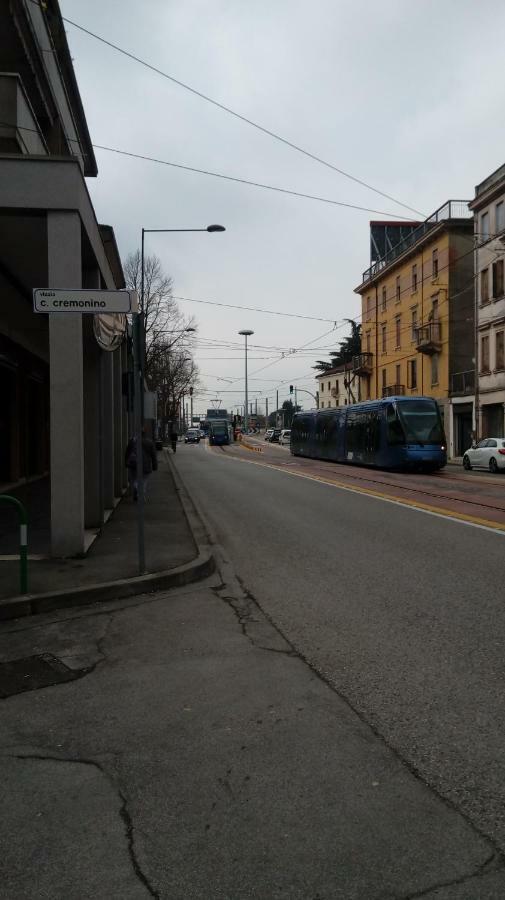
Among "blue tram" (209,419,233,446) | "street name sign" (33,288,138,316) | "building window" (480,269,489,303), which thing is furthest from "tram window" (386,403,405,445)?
"blue tram" (209,419,233,446)

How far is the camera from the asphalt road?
133 inches

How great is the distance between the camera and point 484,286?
38219 millimetres

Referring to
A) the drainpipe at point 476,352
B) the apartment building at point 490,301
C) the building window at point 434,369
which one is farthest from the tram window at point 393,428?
the building window at point 434,369

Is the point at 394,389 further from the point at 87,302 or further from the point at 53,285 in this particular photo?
the point at 87,302

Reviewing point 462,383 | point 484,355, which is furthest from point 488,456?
point 462,383

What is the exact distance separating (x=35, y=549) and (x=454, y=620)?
5.37 metres

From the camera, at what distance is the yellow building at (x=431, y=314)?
42.7 metres

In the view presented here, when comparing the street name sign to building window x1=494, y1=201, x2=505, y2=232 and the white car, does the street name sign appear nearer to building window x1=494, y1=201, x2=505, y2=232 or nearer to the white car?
the white car

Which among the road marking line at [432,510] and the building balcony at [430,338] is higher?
the building balcony at [430,338]

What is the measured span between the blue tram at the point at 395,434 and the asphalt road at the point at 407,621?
13836 millimetres

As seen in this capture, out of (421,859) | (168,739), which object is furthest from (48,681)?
(421,859)

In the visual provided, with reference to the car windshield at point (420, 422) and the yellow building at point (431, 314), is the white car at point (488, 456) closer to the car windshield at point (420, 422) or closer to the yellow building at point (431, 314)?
the car windshield at point (420, 422)

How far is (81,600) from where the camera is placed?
654 centimetres

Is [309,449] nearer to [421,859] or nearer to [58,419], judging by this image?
[58,419]
